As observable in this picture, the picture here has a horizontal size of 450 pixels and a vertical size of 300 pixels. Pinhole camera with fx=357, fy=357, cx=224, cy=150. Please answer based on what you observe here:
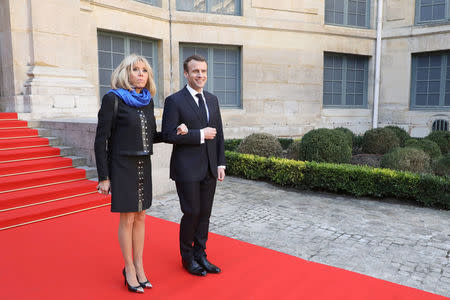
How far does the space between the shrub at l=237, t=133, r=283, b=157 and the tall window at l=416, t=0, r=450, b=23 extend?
1005 cm

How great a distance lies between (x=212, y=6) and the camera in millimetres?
13047

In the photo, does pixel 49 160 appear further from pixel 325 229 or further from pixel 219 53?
pixel 219 53

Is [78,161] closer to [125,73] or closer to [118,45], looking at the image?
[125,73]

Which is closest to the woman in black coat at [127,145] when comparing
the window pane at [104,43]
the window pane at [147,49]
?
the window pane at [104,43]

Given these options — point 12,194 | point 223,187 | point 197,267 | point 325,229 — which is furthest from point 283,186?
point 12,194

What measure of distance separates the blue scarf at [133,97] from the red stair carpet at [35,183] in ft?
9.91

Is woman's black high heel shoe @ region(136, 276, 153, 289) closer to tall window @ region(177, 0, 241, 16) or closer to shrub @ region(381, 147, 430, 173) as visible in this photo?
shrub @ region(381, 147, 430, 173)

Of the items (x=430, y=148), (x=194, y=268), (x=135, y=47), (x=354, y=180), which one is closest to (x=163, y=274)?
(x=194, y=268)

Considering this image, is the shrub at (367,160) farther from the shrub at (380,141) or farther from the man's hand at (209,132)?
the man's hand at (209,132)

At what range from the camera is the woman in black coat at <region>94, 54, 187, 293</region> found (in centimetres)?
308

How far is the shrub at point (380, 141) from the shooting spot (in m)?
11.0

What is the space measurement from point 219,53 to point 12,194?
9.42m

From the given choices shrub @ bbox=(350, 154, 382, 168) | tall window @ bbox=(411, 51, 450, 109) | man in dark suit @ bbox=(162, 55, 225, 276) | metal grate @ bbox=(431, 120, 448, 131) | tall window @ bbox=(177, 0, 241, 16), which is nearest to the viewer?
man in dark suit @ bbox=(162, 55, 225, 276)

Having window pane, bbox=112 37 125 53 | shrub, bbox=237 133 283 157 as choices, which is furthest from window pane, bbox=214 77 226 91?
shrub, bbox=237 133 283 157
